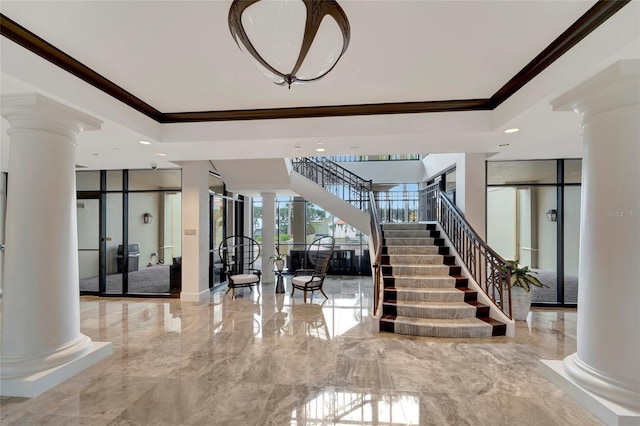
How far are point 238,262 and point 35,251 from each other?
17.9ft

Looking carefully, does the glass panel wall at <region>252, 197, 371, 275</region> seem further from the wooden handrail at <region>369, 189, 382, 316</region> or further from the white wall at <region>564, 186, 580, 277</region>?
the white wall at <region>564, 186, 580, 277</region>

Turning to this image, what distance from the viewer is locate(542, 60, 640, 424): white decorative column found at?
85.3 inches

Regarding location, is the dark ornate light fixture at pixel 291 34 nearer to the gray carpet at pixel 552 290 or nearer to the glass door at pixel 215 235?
the glass door at pixel 215 235

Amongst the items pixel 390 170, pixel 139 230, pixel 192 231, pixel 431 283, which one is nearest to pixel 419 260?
pixel 431 283

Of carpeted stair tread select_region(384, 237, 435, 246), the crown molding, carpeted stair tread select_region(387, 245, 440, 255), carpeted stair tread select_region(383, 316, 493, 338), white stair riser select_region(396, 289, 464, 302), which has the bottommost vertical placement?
carpeted stair tread select_region(383, 316, 493, 338)

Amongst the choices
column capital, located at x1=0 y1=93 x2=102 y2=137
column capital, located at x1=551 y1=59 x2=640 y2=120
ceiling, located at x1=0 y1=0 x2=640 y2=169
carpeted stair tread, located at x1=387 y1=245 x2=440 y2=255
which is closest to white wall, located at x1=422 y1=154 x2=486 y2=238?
ceiling, located at x1=0 y1=0 x2=640 y2=169

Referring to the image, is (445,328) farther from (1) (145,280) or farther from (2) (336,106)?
(1) (145,280)

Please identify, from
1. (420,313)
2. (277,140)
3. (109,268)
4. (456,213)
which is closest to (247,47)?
(277,140)

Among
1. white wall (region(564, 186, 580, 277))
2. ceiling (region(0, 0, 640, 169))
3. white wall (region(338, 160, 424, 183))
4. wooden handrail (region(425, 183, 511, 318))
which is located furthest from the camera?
white wall (region(338, 160, 424, 183))

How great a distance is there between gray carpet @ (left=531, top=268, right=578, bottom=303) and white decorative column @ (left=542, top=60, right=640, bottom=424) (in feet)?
12.0

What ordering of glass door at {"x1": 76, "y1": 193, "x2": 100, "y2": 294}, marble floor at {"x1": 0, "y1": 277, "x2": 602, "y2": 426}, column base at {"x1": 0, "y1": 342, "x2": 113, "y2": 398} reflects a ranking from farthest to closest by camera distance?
glass door at {"x1": 76, "y1": 193, "x2": 100, "y2": 294} < column base at {"x1": 0, "y1": 342, "x2": 113, "y2": 398} < marble floor at {"x1": 0, "y1": 277, "x2": 602, "y2": 426}

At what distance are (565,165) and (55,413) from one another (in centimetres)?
769

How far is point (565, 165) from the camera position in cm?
546

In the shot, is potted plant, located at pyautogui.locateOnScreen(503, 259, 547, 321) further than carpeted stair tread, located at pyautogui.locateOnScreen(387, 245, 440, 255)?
No
